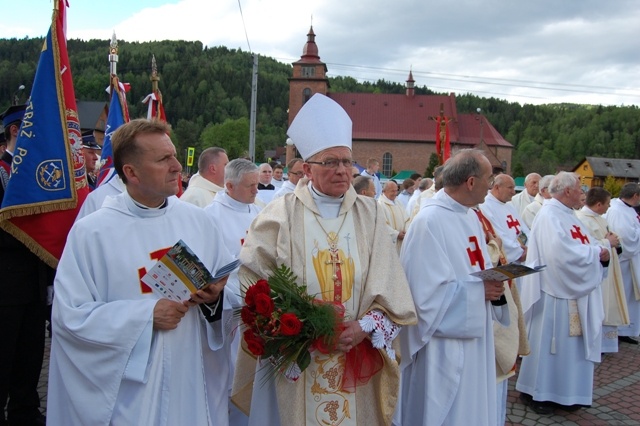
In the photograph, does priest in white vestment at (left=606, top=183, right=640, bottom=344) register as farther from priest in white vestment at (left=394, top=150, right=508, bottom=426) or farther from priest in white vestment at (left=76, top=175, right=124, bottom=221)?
priest in white vestment at (left=76, top=175, right=124, bottom=221)

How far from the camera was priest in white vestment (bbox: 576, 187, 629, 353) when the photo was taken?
6.92 meters

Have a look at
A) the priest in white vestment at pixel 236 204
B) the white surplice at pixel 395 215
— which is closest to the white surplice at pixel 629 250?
the white surplice at pixel 395 215

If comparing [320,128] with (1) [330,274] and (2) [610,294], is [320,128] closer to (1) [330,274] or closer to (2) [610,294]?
(1) [330,274]

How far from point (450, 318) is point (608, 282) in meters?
5.27

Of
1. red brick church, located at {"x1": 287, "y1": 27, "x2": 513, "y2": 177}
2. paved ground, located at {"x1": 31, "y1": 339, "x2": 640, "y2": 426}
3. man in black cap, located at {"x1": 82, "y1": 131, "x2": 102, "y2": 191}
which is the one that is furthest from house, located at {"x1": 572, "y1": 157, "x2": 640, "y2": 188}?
man in black cap, located at {"x1": 82, "y1": 131, "x2": 102, "y2": 191}

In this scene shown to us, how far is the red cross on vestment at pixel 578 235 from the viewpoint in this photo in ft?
17.6

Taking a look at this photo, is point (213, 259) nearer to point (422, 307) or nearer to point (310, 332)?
point (310, 332)

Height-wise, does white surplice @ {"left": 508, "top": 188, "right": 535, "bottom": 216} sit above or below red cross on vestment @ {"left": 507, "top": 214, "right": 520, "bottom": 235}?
below

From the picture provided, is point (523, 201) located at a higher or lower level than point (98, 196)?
lower

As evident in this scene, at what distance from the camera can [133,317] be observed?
2.48m

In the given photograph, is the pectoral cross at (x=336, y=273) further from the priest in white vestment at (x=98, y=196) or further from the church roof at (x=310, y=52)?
the church roof at (x=310, y=52)

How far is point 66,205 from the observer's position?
13.3 ft

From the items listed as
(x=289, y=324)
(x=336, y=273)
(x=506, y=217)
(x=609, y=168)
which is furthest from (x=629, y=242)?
(x=609, y=168)

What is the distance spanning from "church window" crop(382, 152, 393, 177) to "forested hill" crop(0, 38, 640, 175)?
18694mm
